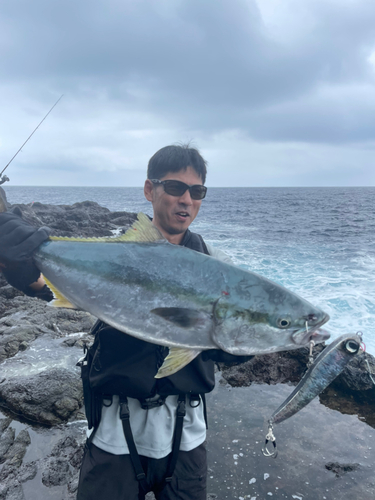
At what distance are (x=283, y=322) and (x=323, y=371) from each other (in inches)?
33.7

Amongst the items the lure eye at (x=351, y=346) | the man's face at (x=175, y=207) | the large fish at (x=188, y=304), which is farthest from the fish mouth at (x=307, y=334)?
the man's face at (x=175, y=207)

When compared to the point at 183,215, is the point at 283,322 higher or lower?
lower

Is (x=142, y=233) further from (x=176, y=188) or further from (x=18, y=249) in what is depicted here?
(x=18, y=249)

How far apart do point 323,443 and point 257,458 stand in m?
1.07

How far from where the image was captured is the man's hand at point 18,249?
2.42m

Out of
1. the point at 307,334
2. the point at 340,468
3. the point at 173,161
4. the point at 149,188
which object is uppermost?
the point at 173,161

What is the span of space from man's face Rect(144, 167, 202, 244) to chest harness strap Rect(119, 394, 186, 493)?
4.65 ft

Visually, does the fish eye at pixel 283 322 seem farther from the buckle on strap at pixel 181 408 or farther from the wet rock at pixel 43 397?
the wet rock at pixel 43 397

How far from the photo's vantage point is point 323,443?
4.59 metres

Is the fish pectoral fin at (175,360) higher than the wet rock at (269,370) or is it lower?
higher

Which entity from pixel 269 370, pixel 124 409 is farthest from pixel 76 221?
pixel 124 409

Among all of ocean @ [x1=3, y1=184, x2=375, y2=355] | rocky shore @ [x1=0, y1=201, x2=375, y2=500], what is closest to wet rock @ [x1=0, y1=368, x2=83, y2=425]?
rocky shore @ [x1=0, y1=201, x2=375, y2=500]

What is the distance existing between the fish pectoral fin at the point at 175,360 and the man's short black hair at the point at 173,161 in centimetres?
165

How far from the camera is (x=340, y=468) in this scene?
4.13m
